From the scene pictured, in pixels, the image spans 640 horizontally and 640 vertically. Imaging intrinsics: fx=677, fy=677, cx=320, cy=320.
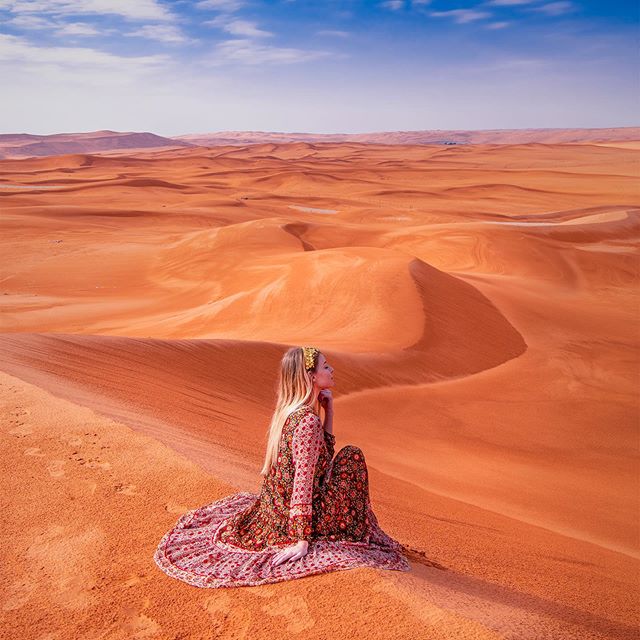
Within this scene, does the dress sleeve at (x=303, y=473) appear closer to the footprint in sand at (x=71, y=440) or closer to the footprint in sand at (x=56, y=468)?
the footprint in sand at (x=56, y=468)

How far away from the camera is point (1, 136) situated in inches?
6107

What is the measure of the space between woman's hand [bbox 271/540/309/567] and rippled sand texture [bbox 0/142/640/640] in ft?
0.50

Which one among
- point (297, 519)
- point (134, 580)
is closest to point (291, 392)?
point (297, 519)

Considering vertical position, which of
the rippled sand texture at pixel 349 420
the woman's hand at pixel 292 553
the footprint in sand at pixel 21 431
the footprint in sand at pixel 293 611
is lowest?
the rippled sand texture at pixel 349 420

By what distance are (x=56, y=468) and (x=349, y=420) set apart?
4816 mm

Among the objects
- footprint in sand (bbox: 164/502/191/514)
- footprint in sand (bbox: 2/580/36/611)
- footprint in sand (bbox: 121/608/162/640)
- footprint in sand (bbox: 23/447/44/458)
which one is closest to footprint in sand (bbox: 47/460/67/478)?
footprint in sand (bbox: 23/447/44/458)

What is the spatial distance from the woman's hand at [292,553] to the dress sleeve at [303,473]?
0.03 metres

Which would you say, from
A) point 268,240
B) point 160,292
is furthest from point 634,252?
point 160,292

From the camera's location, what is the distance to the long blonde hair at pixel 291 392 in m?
3.53

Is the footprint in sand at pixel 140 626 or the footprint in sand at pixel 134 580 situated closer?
the footprint in sand at pixel 140 626

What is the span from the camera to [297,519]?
345cm

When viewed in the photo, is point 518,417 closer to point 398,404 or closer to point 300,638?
point 398,404

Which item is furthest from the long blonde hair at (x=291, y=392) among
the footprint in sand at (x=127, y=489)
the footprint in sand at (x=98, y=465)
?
the footprint in sand at (x=98, y=465)

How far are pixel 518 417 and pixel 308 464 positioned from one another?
7.23 meters
